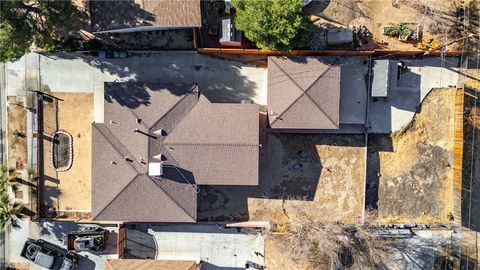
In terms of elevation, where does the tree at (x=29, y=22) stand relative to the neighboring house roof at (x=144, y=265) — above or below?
above

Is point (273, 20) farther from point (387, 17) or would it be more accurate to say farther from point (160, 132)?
point (160, 132)

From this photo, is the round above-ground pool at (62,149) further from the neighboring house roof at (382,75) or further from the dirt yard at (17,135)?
the neighboring house roof at (382,75)

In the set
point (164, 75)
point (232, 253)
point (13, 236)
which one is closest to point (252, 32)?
point (164, 75)

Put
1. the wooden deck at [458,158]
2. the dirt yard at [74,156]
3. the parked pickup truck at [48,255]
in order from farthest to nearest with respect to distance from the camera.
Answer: the dirt yard at [74,156]
the parked pickup truck at [48,255]
the wooden deck at [458,158]

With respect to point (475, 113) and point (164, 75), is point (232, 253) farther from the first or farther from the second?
point (475, 113)

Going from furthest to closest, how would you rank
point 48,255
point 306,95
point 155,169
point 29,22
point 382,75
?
1. point 48,255
2. point 382,75
3. point 306,95
4. point 155,169
5. point 29,22

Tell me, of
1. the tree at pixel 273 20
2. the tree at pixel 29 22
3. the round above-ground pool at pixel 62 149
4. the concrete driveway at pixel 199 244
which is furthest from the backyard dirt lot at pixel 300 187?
the tree at pixel 29 22

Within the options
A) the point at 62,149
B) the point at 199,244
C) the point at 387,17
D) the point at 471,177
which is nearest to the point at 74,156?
the point at 62,149
